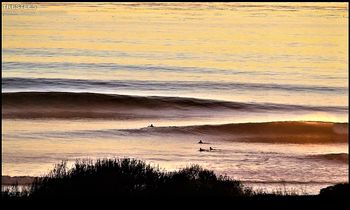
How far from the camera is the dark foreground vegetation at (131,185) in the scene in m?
10.5

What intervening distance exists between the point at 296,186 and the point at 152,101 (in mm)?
13358

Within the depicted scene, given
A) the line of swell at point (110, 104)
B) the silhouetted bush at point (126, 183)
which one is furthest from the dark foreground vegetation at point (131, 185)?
the line of swell at point (110, 104)

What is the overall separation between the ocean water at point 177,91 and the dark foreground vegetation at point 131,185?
3553mm

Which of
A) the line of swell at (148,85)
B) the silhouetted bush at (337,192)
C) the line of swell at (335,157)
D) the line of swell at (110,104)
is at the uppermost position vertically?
the line of swell at (148,85)

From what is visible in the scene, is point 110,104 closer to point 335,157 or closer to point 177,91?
point 177,91

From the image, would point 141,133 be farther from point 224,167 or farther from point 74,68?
point 74,68

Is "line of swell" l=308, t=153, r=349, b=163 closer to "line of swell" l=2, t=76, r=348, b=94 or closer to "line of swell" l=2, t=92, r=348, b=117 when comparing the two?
"line of swell" l=2, t=92, r=348, b=117

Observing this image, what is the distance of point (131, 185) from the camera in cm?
1154

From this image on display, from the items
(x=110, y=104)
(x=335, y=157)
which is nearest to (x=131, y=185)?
(x=335, y=157)

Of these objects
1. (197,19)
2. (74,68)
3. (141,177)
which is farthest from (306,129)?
(197,19)

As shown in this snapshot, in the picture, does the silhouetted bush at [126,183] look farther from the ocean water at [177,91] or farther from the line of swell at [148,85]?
the line of swell at [148,85]

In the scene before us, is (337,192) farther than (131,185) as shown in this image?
No

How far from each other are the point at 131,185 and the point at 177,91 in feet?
67.4

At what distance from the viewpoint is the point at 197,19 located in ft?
221
